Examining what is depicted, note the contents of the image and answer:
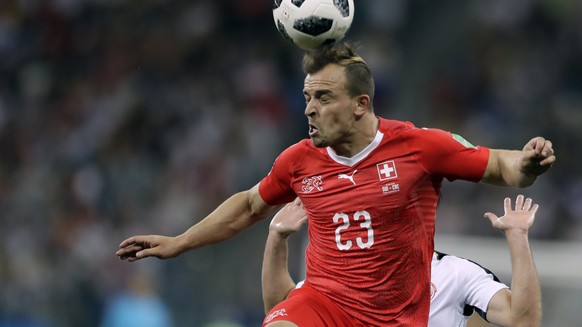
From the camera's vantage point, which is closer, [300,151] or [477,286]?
[300,151]

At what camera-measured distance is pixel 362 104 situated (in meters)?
6.04

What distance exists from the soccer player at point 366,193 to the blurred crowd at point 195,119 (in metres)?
5.46

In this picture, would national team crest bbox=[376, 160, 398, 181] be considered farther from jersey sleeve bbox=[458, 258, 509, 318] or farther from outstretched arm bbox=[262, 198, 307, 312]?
jersey sleeve bbox=[458, 258, 509, 318]

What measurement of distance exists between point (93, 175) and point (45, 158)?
0.89 metres

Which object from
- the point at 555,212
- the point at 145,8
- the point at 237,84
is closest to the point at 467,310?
the point at 555,212

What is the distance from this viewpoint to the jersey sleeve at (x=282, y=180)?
20.3 feet

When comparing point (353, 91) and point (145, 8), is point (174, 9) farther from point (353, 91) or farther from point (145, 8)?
point (353, 91)

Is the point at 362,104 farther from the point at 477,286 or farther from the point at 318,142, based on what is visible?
the point at 477,286

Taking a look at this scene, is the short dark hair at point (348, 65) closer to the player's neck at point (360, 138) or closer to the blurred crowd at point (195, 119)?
the player's neck at point (360, 138)

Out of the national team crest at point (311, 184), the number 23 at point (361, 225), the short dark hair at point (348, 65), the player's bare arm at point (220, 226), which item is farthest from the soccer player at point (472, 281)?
the short dark hair at point (348, 65)

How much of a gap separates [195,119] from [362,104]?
318 inches

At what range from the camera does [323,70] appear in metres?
5.96

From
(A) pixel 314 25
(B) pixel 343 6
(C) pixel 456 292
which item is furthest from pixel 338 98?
(C) pixel 456 292

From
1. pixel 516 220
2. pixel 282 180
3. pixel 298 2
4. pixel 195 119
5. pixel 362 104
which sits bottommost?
pixel 516 220
